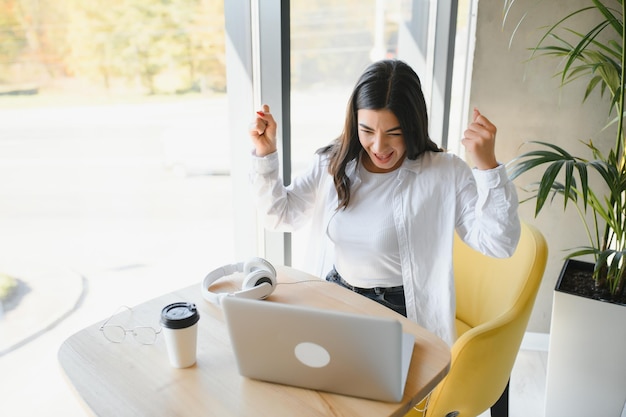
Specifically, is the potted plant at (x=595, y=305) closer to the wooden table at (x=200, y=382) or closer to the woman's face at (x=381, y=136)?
the woman's face at (x=381, y=136)

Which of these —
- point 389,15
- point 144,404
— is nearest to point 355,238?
point 144,404

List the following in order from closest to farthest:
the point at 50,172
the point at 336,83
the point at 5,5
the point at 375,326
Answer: the point at 375,326 → the point at 5,5 → the point at 50,172 → the point at 336,83

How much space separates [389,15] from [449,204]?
4.93 feet

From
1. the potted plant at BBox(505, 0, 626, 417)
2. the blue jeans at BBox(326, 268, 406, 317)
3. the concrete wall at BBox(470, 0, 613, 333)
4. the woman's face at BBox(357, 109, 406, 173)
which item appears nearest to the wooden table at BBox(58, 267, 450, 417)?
the blue jeans at BBox(326, 268, 406, 317)

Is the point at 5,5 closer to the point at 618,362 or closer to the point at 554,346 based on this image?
the point at 554,346

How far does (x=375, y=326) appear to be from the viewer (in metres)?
0.79

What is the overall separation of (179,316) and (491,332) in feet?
2.41

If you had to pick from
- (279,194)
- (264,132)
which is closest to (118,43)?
(264,132)

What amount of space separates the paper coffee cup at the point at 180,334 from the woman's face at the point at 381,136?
0.66 m

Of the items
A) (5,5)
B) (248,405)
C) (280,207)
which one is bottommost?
(248,405)

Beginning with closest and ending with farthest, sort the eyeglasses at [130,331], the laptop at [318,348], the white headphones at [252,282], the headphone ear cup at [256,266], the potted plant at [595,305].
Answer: the laptop at [318,348]
the eyeglasses at [130,331]
the white headphones at [252,282]
the headphone ear cup at [256,266]
the potted plant at [595,305]

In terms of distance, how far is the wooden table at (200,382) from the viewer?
881 millimetres

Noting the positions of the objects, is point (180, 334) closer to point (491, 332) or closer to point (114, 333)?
point (114, 333)

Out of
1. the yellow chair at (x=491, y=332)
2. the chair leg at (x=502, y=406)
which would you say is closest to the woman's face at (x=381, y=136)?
the yellow chair at (x=491, y=332)
